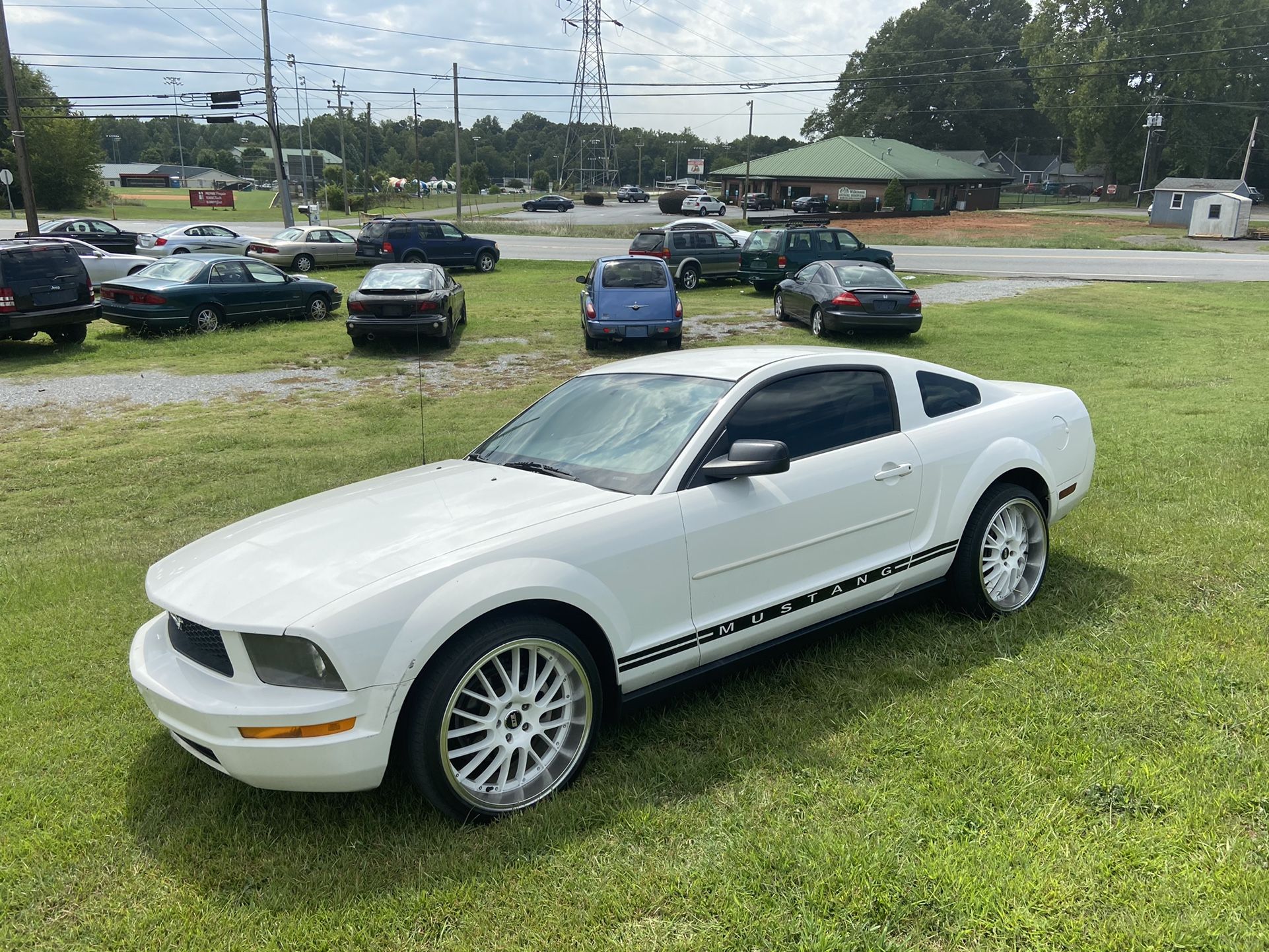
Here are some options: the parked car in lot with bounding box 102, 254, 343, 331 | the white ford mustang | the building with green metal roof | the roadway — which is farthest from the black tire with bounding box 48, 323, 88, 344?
the building with green metal roof

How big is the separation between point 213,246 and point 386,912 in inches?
1086

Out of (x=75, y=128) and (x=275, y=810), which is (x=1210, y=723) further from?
(x=75, y=128)

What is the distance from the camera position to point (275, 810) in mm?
3365

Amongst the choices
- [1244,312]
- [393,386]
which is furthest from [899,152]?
[393,386]

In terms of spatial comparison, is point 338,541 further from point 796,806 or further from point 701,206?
point 701,206

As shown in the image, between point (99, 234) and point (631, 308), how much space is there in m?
23.6

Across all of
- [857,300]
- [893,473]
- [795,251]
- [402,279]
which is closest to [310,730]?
[893,473]

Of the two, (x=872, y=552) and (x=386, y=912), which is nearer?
(x=386, y=912)

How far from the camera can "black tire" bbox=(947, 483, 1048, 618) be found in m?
4.65

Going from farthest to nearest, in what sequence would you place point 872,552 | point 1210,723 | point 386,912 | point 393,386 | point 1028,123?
1. point 1028,123
2. point 393,386
3. point 872,552
4. point 1210,723
5. point 386,912

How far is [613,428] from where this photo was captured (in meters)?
4.24

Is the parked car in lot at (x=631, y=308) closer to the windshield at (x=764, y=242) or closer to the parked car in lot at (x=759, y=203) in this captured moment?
the windshield at (x=764, y=242)

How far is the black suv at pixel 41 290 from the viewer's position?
1416cm

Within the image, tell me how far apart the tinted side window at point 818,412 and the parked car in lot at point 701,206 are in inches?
2442
